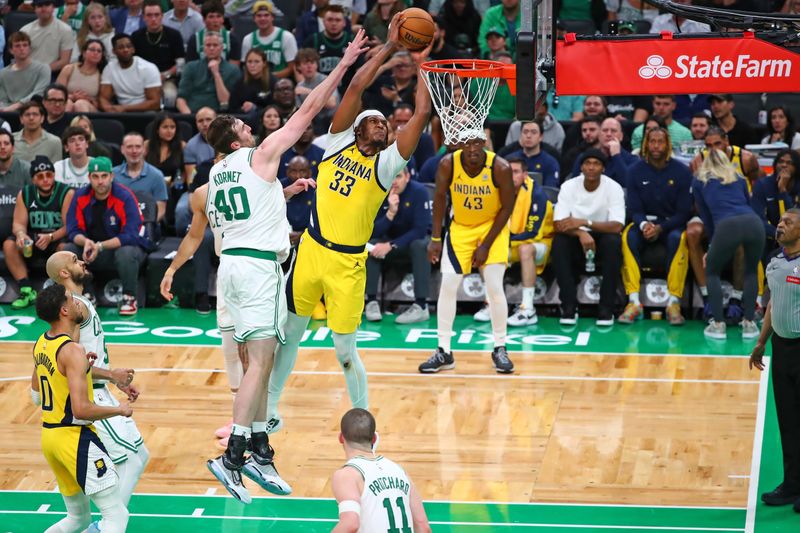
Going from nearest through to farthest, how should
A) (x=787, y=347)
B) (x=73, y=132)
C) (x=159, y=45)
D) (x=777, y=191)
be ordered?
(x=787, y=347) → (x=777, y=191) → (x=73, y=132) → (x=159, y=45)

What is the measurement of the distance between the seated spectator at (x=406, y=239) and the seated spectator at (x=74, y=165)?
11.1 ft

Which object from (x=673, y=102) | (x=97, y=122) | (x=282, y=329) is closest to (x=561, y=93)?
(x=282, y=329)

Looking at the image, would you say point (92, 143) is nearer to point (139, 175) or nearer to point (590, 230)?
point (139, 175)

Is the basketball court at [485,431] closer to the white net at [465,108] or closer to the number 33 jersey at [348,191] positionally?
the number 33 jersey at [348,191]

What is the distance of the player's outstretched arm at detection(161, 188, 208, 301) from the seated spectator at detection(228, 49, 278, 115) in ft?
21.9

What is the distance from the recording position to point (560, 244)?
13953 mm

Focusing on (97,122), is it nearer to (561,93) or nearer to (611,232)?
(611,232)

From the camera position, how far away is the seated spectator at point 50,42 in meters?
17.8

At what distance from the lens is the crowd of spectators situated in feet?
45.5

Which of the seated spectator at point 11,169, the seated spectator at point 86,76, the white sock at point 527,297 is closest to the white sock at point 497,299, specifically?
the white sock at point 527,297

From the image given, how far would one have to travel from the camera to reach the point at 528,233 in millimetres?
14039

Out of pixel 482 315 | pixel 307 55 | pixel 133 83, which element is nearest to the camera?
pixel 482 315

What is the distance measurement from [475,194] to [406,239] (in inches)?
84.7

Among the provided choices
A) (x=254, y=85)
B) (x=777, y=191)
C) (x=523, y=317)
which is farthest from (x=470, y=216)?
(x=254, y=85)
